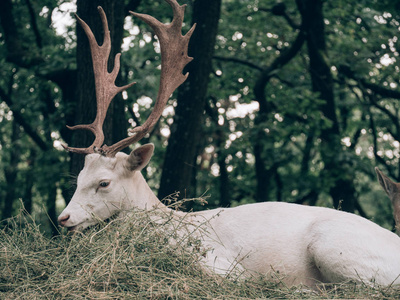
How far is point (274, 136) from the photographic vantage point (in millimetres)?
11258

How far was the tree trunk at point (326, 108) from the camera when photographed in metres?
10.4

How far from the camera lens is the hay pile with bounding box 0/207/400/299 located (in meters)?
3.49

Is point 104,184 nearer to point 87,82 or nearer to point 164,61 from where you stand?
point 164,61

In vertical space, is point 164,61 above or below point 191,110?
above

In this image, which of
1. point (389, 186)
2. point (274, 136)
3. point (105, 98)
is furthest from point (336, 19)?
point (105, 98)

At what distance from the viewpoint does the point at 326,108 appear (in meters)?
11.4

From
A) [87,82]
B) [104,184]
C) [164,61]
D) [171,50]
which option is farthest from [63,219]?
[87,82]

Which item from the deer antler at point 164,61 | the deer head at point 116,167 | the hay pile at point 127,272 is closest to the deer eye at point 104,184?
the deer head at point 116,167

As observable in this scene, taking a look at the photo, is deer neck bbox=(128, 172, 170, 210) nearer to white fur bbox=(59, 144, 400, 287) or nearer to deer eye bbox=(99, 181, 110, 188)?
white fur bbox=(59, 144, 400, 287)

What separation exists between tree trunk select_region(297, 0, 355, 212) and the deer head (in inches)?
220

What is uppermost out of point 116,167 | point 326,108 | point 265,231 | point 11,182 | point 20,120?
point 116,167

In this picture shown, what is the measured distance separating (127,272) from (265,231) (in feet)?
5.33

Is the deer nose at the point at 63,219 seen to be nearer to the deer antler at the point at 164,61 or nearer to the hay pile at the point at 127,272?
the hay pile at the point at 127,272

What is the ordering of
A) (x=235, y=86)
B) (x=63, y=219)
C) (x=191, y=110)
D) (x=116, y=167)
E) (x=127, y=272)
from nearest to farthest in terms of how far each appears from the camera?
(x=127, y=272) < (x=63, y=219) < (x=116, y=167) < (x=191, y=110) < (x=235, y=86)
